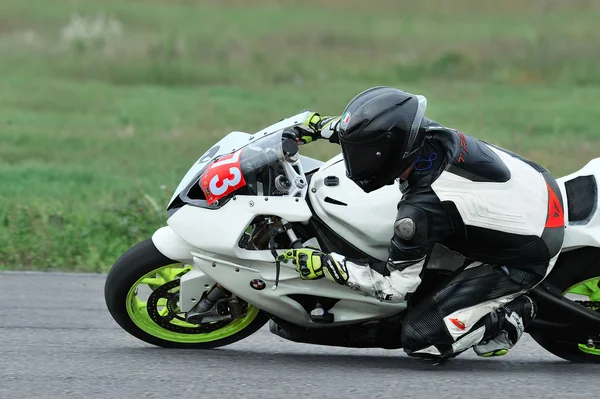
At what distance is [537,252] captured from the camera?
5.24 m

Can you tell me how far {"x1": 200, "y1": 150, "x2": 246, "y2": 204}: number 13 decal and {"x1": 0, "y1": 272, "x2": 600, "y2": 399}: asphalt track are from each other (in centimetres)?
88

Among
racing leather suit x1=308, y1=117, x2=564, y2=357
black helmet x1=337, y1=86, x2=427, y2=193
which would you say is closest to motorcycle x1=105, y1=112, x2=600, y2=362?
racing leather suit x1=308, y1=117, x2=564, y2=357

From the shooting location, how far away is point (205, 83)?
1867cm

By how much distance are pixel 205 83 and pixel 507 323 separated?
13842 millimetres

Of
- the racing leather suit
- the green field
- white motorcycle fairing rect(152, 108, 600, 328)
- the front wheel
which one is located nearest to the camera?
the racing leather suit

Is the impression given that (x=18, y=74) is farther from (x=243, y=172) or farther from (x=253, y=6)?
(x=243, y=172)

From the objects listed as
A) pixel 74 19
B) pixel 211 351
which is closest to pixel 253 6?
pixel 74 19

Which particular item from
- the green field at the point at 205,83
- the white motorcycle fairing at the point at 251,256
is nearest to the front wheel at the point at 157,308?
the white motorcycle fairing at the point at 251,256

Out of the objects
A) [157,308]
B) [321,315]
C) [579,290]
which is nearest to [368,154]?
[321,315]

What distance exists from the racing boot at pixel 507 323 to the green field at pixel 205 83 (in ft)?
12.8

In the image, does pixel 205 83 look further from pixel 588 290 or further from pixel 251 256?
pixel 588 290

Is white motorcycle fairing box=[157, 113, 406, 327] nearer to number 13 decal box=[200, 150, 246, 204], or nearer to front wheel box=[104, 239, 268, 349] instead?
number 13 decal box=[200, 150, 246, 204]

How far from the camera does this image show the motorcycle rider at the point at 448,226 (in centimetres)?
503

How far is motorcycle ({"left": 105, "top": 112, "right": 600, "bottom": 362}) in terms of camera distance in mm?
5359
